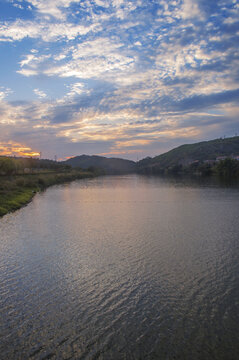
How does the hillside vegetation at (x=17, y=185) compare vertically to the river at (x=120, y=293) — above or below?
above

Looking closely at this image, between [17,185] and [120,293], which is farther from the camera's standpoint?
[17,185]

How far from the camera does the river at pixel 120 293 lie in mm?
7996

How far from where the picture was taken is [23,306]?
33.7 feet

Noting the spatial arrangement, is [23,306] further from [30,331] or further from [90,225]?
[90,225]

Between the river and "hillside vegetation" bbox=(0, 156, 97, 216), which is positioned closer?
the river

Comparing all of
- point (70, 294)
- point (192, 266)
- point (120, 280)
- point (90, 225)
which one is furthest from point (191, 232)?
point (70, 294)

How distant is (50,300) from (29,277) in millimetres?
2771

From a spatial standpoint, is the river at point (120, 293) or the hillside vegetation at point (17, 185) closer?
the river at point (120, 293)

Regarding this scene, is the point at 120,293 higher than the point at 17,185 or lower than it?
lower

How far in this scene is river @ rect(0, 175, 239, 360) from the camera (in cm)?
800

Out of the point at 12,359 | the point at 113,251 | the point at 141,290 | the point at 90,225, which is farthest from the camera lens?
the point at 90,225

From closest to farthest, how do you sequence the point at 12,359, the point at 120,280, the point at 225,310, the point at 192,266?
the point at 12,359
the point at 225,310
the point at 120,280
the point at 192,266

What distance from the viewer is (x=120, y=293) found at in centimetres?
1116

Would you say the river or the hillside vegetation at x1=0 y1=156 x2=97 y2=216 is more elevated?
the hillside vegetation at x1=0 y1=156 x2=97 y2=216
